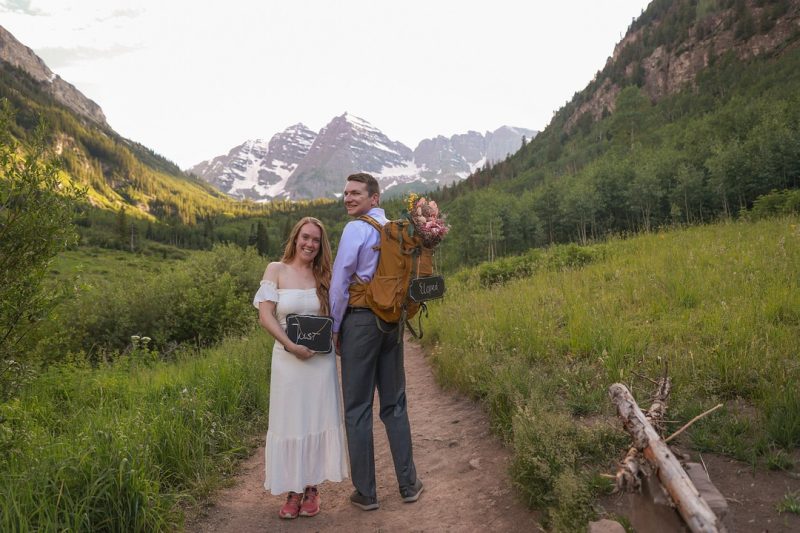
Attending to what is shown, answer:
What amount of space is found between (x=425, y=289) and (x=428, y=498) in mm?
1949

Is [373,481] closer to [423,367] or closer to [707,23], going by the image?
[423,367]

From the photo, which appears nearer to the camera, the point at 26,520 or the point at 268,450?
the point at 26,520

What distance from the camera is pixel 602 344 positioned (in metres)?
5.47

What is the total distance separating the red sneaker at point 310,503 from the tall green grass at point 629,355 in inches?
71.9

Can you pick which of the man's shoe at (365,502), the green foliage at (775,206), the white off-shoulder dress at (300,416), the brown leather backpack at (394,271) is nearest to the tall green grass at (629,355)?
the man's shoe at (365,502)

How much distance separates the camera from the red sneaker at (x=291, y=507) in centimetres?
411

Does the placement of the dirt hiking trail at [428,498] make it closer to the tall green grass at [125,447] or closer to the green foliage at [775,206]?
the tall green grass at [125,447]

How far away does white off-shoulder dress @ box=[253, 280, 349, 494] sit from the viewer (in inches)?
158

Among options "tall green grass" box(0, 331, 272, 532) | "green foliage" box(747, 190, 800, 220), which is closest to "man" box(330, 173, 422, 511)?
"tall green grass" box(0, 331, 272, 532)

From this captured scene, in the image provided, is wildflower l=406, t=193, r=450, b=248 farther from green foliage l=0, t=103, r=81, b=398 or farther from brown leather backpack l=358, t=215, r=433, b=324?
green foliage l=0, t=103, r=81, b=398

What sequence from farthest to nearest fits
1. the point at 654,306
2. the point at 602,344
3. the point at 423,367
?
1. the point at 423,367
2. the point at 654,306
3. the point at 602,344

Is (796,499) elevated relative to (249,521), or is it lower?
elevated

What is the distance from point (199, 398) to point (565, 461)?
14.3 feet

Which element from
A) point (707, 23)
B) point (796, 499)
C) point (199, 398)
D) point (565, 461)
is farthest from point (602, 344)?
point (707, 23)
